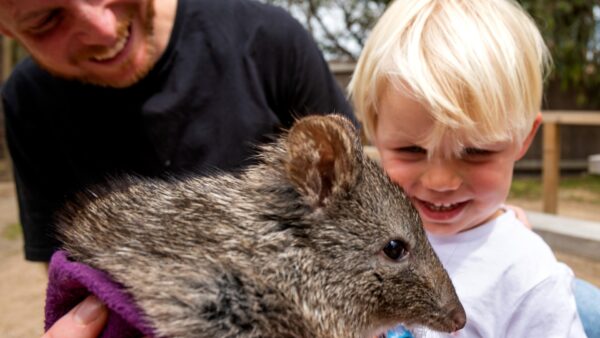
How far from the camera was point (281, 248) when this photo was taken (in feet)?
4.42

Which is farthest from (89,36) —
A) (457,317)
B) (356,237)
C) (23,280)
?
(23,280)

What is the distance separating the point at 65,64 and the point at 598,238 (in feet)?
10.7

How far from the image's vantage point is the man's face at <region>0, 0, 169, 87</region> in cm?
195

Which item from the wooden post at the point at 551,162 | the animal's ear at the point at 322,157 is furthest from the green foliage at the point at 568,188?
the animal's ear at the point at 322,157

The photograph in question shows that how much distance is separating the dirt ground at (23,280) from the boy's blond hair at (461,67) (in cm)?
248

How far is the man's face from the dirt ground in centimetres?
173

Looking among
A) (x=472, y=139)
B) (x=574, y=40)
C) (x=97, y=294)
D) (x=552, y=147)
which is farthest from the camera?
(x=574, y=40)

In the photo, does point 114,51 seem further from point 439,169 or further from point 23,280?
point 23,280

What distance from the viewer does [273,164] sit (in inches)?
58.6

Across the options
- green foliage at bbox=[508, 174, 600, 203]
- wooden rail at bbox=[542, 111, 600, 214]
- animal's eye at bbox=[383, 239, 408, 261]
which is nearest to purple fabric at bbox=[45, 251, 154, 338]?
animal's eye at bbox=[383, 239, 408, 261]

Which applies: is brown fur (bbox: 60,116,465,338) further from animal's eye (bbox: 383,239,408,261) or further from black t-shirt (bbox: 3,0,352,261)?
black t-shirt (bbox: 3,0,352,261)

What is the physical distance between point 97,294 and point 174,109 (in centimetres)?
111

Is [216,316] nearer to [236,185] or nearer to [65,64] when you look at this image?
[236,185]

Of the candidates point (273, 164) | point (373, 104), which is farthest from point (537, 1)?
point (273, 164)
